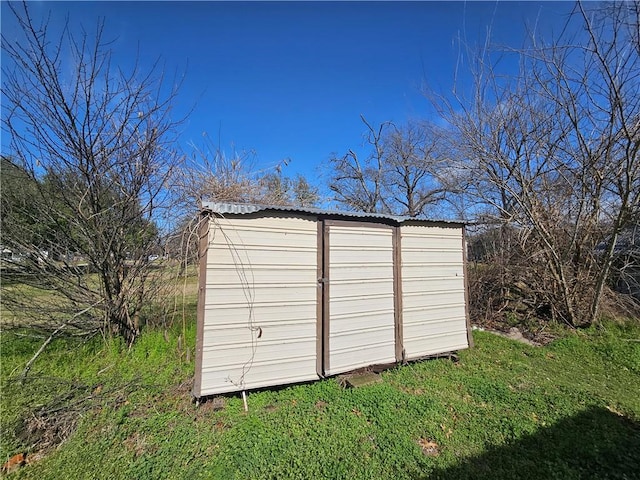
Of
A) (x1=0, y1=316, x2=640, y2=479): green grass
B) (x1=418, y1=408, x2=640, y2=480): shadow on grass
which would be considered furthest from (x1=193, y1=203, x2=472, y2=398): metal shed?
(x1=418, y1=408, x2=640, y2=480): shadow on grass

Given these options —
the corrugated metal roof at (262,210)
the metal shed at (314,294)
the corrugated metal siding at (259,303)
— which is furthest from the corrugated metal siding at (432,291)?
the corrugated metal siding at (259,303)

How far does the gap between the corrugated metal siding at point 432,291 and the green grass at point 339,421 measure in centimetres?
33

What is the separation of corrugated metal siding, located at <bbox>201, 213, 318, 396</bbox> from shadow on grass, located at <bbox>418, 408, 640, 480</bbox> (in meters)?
1.68

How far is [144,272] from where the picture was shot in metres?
4.21

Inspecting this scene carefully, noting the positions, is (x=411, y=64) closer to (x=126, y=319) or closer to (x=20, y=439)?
(x=126, y=319)

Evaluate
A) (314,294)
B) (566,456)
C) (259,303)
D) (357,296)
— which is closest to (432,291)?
(357,296)

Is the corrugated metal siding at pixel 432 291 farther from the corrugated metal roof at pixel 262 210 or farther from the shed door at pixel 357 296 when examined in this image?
the corrugated metal roof at pixel 262 210

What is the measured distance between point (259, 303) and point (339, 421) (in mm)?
1373

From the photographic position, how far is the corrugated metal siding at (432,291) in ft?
12.6

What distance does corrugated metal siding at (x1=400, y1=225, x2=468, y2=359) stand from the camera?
152 inches

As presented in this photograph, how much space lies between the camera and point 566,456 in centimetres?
215

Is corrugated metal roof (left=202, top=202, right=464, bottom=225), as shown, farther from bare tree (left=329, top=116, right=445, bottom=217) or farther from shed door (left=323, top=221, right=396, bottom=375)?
bare tree (left=329, top=116, right=445, bottom=217)

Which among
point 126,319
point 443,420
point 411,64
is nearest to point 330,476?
point 443,420

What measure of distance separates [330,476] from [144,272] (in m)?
3.73
